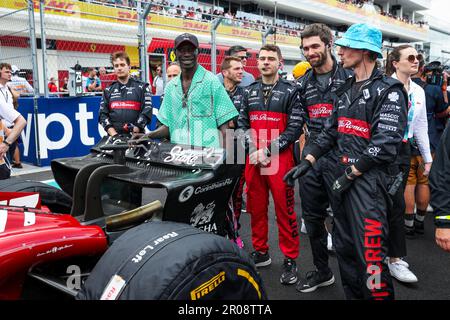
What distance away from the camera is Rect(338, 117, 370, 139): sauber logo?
2.43 meters

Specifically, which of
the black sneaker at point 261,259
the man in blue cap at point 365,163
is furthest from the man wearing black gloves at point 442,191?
the black sneaker at point 261,259

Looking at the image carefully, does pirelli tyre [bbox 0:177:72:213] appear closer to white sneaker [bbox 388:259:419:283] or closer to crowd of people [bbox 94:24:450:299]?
crowd of people [bbox 94:24:450:299]

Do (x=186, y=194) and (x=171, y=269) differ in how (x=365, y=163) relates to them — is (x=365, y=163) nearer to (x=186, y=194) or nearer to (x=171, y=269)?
(x=186, y=194)

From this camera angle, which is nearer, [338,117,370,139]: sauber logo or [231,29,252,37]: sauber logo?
[338,117,370,139]: sauber logo

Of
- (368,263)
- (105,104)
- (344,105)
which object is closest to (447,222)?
(368,263)

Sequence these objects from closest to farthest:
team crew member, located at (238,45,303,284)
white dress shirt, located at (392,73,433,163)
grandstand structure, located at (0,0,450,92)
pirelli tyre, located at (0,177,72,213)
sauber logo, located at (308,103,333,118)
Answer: pirelli tyre, located at (0,177,72,213)
sauber logo, located at (308,103,333,118)
team crew member, located at (238,45,303,284)
white dress shirt, located at (392,73,433,163)
grandstand structure, located at (0,0,450,92)

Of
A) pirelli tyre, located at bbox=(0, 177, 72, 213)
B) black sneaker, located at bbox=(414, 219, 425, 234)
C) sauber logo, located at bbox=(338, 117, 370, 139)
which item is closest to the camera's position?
sauber logo, located at bbox=(338, 117, 370, 139)

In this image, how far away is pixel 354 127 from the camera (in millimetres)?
2480

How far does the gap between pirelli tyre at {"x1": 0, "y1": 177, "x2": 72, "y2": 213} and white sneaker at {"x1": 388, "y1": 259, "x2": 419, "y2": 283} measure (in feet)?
8.42

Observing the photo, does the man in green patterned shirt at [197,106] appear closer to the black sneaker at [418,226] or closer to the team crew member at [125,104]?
the team crew member at [125,104]

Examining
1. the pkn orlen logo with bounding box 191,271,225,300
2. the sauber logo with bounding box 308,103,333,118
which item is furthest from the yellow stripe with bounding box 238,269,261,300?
the sauber logo with bounding box 308,103,333,118
